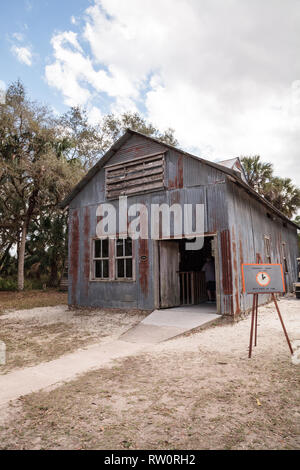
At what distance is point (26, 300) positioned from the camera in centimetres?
1521

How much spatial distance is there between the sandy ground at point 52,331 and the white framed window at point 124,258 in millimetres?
1328

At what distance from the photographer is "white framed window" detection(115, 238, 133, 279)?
10.5 meters

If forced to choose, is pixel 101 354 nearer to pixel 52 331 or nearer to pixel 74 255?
pixel 52 331

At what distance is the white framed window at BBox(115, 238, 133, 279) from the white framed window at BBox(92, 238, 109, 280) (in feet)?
1.68

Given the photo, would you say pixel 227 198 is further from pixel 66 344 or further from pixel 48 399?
pixel 48 399

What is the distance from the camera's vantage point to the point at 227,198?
29.1 feet

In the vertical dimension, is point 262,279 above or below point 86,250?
below

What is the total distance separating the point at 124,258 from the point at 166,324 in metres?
3.21

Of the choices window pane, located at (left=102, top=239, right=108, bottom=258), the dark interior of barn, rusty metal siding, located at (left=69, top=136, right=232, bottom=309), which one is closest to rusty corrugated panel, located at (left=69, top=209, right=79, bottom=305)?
rusty metal siding, located at (left=69, top=136, right=232, bottom=309)

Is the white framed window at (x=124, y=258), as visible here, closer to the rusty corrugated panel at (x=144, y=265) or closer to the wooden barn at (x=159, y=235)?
the wooden barn at (x=159, y=235)

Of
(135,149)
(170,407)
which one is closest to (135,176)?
(135,149)

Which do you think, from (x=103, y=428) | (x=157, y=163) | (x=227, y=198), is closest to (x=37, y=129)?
(x=157, y=163)

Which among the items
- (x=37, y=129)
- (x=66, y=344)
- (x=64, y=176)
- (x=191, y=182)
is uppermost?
(x=37, y=129)
